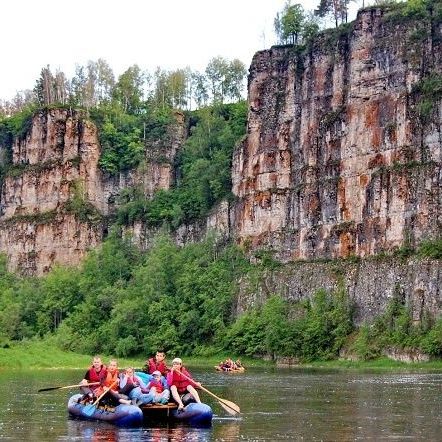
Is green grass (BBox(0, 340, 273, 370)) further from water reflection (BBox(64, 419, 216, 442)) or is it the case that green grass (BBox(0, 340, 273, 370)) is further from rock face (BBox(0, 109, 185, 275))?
water reflection (BBox(64, 419, 216, 442))

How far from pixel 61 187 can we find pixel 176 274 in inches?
860

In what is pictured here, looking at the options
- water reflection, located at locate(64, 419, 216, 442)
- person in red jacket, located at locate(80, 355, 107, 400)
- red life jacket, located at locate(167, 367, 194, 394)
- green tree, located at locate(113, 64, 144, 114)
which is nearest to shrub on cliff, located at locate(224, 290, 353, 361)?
green tree, located at locate(113, 64, 144, 114)

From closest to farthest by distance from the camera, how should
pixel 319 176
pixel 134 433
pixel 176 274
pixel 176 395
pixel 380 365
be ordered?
pixel 134 433 → pixel 176 395 → pixel 380 365 → pixel 319 176 → pixel 176 274

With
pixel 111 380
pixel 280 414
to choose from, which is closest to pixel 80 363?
pixel 280 414

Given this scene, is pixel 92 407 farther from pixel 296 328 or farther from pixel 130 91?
pixel 130 91

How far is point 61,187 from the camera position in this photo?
13625cm

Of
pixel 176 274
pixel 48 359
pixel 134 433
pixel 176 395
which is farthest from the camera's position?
pixel 176 274

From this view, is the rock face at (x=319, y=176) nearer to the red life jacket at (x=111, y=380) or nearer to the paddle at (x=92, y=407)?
the red life jacket at (x=111, y=380)

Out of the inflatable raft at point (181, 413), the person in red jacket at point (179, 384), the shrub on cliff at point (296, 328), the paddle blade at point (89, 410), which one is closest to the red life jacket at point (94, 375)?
the paddle blade at point (89, 410)

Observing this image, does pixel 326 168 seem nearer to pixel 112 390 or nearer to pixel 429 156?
pixel 429 156

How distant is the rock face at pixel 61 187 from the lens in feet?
446

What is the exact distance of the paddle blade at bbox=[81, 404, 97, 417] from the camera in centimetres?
4359

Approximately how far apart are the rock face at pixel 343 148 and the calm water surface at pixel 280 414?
3939cm

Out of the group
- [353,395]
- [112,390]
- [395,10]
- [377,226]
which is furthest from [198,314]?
[112,390]
